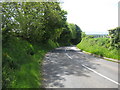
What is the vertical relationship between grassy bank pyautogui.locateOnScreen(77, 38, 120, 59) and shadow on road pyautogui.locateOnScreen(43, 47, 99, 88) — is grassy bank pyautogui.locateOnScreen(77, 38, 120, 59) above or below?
above

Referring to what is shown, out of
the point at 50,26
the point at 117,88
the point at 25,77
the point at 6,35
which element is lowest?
the point at 117,88

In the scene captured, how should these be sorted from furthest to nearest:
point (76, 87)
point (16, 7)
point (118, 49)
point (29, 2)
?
point (118, 49) → point (29, 2) → point (16, 7) → point (76, 87)

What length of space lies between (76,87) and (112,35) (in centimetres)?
1328

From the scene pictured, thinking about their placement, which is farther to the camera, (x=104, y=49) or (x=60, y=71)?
(x=104, y=49)

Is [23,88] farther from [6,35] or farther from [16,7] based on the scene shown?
[16,7]

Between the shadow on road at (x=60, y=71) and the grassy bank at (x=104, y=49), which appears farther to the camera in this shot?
the grassy bank at (x=104, y=49)

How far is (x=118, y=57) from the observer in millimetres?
13656

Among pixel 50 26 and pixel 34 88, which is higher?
pixel 50 26

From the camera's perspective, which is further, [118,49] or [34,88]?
[118,49]

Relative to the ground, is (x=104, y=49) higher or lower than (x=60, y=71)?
higher

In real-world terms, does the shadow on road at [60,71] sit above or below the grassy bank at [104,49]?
below

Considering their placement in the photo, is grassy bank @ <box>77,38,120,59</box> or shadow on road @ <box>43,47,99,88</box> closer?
shadow on road @ <box>43,47,99,88</box>

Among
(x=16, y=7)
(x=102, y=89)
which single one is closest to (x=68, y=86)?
(x=102, y=89)

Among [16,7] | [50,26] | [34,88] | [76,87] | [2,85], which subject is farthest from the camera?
[50,26]
